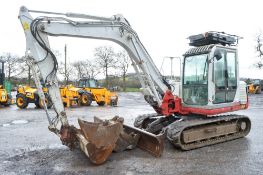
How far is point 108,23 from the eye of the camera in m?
7.25

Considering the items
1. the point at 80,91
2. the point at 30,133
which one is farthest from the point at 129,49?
the point at 80,91

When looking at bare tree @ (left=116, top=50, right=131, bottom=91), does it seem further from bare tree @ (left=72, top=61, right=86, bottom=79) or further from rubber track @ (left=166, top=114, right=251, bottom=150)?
rubber track @ (left=166, top=114, right=251, bottom=150)

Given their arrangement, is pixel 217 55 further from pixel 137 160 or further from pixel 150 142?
pixel 137 160

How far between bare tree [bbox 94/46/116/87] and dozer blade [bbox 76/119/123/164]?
4698cm

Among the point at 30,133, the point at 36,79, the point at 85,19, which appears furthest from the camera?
the point at 30,133

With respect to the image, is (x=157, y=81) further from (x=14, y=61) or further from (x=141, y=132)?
(x=14, y=61)

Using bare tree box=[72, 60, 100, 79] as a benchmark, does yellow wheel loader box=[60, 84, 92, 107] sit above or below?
below

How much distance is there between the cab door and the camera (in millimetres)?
7903

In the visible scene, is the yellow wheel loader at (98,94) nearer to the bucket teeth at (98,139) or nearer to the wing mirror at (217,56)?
the wing mirror at (217,56)

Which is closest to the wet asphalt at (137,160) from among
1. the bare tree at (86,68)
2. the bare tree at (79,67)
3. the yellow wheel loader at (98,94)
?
the yellow wheel loader at (98,94)

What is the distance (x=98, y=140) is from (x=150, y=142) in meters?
1.56

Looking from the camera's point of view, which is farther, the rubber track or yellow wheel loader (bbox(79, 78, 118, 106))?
yellow wheel loader (bbox(79, 78, 118, 106))

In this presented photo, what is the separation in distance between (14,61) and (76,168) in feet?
180

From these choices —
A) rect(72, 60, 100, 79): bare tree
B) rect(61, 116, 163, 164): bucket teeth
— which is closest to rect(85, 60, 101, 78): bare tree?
rect(72, 60, 100, 79): bare tree
